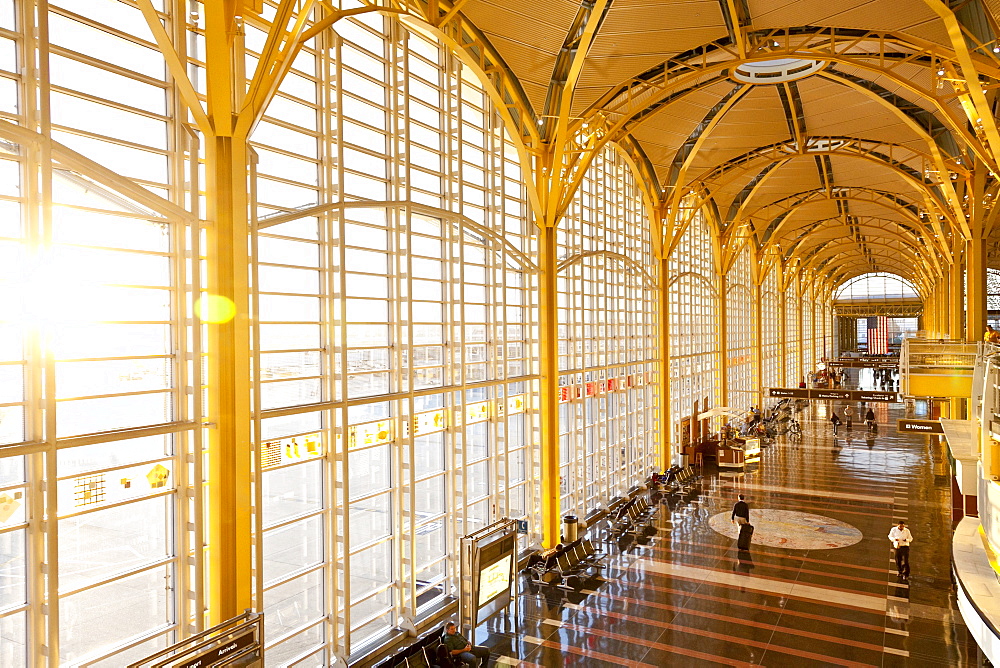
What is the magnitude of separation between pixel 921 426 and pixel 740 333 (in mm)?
25936

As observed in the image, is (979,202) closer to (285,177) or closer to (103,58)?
(285,177)

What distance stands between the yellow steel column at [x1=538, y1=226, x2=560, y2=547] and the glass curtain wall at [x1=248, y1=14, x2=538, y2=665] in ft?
1.26

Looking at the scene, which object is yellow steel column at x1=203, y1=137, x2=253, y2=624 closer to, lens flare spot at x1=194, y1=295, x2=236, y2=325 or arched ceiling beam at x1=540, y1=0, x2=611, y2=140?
lens flare spot at x1=194, y1=295, x2=236, y2=325

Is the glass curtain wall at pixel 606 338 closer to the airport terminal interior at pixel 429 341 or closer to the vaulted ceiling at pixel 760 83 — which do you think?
the airport terminal interior at pixel 429 341

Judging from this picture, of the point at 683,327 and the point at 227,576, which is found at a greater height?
the point at 683,327

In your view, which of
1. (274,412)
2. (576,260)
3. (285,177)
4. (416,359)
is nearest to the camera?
(274,412)

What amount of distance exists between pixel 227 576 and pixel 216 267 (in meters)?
4.13

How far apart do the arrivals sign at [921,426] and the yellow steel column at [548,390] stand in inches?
408

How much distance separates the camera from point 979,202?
24.7 metres

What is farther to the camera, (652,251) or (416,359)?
(652,251)

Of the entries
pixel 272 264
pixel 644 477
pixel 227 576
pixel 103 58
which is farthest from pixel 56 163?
pixel 644 477

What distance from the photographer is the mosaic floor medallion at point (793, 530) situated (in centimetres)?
1914

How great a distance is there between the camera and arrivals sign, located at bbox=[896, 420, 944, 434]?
20906 mm

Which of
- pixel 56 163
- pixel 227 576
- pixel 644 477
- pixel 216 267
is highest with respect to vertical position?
pixel 56 163
